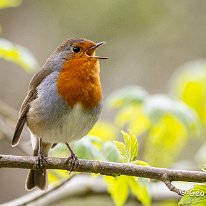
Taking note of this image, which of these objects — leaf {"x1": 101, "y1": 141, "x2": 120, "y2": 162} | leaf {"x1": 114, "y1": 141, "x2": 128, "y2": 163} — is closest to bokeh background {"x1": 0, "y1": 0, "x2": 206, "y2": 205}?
leaf {"x1": 101, "y1": 141, "x2": 120, "y2": 162}

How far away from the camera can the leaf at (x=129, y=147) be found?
3.27 meters

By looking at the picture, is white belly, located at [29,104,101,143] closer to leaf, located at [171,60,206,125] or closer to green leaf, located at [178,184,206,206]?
leaf, located at [171,60,206,125]

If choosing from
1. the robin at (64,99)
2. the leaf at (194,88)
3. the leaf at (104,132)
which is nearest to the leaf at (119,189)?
the robin at (64,99)

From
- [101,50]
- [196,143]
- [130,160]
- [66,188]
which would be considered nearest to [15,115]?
[66,188]

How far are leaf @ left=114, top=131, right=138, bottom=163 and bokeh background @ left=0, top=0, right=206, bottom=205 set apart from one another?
596cm

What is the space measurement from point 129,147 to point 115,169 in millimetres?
147

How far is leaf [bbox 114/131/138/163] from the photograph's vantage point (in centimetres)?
327

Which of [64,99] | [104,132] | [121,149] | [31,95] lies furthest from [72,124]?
[121,149]

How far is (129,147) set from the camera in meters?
3.27

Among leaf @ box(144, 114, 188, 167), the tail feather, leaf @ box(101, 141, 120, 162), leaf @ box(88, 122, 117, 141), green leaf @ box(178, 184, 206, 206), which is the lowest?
green leaf @ box(178, 184, 206, 206)

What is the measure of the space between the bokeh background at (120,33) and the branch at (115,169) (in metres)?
5.71

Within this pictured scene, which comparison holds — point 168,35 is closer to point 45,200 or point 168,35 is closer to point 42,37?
point 42,37

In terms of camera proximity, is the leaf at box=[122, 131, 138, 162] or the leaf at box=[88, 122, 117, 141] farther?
the leaf at box=[88, 122, 117, 141]

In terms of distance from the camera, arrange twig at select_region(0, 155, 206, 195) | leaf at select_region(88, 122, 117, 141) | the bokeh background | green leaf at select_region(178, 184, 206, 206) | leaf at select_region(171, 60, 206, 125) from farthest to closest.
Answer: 1. the bokeh background
2. leaf at select_region(171, 60, 206, 125)
3. leaf at select_region(88, 122, 117, 141)
4. twig at select_region(0, 155, 206, 195)
5. green leaf at select_region(178, 184, 206, 206)
